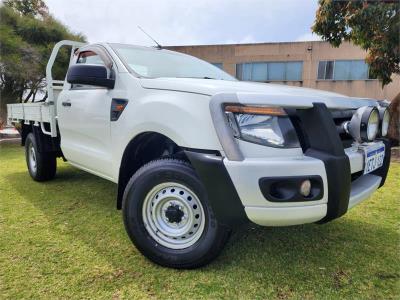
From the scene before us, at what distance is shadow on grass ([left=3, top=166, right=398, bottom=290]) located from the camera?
241cm

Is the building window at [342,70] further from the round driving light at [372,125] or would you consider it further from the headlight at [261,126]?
the headlight at [261,126]

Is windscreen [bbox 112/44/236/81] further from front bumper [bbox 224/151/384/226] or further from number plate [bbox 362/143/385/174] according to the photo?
number plate [bbox 362/143/385/174]

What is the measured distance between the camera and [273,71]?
70.7ft

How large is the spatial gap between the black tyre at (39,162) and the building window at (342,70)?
1937cm

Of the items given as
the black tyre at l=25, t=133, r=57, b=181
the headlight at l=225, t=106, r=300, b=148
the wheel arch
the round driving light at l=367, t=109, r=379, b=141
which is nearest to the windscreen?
the wheel arch

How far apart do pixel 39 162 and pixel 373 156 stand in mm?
4065

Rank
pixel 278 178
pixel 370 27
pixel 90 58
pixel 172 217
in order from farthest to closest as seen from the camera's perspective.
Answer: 1. pixel 370 27
2. pixel 90 58
3. pixel 172 217
4. pixel 278 178

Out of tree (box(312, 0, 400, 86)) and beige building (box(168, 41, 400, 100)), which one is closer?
tree (box(312, 0, 400, 86))

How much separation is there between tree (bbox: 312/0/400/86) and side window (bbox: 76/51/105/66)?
6588mm

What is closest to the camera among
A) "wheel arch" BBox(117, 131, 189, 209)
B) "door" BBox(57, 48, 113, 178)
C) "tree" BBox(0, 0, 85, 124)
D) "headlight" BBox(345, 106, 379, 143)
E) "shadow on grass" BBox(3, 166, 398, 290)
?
"headlight" BBox(345, 106, 379, 143)

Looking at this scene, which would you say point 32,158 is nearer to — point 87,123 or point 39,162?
point 39,162

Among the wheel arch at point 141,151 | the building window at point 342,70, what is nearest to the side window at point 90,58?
the wheel arch at point 141,151

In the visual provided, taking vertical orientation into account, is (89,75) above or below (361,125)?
above

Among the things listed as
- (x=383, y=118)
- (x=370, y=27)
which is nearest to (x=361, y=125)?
(x=383, y=118)
